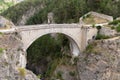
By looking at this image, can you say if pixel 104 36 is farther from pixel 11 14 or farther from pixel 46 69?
pixel 11 14

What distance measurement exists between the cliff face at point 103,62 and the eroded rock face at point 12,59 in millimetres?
10854

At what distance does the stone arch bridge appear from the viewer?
45219 mm

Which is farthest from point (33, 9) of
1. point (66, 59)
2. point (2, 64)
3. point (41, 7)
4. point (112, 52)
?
point (2, 64)

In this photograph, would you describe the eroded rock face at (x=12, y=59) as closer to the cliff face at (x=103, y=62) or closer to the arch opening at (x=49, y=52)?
the cliff face at (x=103, y=62)

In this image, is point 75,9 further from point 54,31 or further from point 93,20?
point 54,31

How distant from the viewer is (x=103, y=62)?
45.8 meters

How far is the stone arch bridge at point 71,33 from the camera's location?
45219 millimetres

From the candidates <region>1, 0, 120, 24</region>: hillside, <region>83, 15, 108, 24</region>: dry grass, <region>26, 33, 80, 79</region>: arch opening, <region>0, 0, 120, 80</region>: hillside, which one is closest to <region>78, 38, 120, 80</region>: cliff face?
<region>0, 0, 120, 80</region>: hillside

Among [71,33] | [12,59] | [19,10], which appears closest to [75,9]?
[71,33]

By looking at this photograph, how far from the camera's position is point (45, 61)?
60.4 m

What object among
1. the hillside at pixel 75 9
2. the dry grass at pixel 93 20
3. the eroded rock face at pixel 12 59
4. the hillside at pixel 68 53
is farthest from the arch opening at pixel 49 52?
the eroded rock face at pixel 12 59

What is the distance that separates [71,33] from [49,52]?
11.8 m

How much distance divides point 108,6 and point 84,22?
1204cm

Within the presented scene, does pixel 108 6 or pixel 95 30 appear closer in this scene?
pixel 95 30
